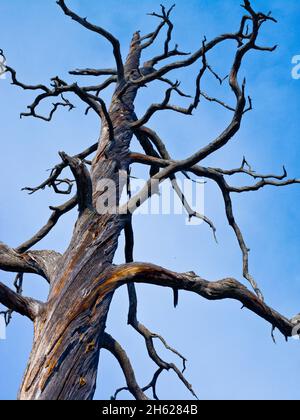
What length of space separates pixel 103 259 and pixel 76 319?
690 mm

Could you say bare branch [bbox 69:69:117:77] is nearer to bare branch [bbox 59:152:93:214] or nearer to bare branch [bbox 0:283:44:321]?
bare branch [bbox 59:152:93:214]

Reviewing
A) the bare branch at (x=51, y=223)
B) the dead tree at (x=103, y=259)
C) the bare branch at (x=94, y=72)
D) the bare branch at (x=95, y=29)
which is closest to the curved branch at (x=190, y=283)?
the dead tree at (x=103, y=259)

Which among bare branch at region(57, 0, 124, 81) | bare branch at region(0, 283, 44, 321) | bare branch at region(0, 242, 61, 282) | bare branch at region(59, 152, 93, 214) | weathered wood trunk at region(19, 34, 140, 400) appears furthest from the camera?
bare branch at region(57, 0, 124, 81)

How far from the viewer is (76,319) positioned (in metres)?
3.70

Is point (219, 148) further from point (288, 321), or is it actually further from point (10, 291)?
point (10, 291)

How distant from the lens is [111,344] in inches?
182

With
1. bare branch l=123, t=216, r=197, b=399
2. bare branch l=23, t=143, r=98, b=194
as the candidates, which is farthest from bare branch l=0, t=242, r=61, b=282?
bare branch l=23, t=143, r=98, b=194

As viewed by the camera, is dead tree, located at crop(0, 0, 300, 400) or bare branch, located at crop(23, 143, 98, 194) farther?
bare branch, located at crop(23, 143, 98, 194)

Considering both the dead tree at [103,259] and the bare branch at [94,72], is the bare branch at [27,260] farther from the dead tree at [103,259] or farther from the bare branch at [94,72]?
the bare branch at [94,72]

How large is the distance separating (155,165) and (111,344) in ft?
7.16

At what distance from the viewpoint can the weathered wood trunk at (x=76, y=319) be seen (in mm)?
3361

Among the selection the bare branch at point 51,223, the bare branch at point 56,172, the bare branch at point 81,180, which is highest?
the bare branch at point 56,172

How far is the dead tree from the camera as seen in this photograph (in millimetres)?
3551
